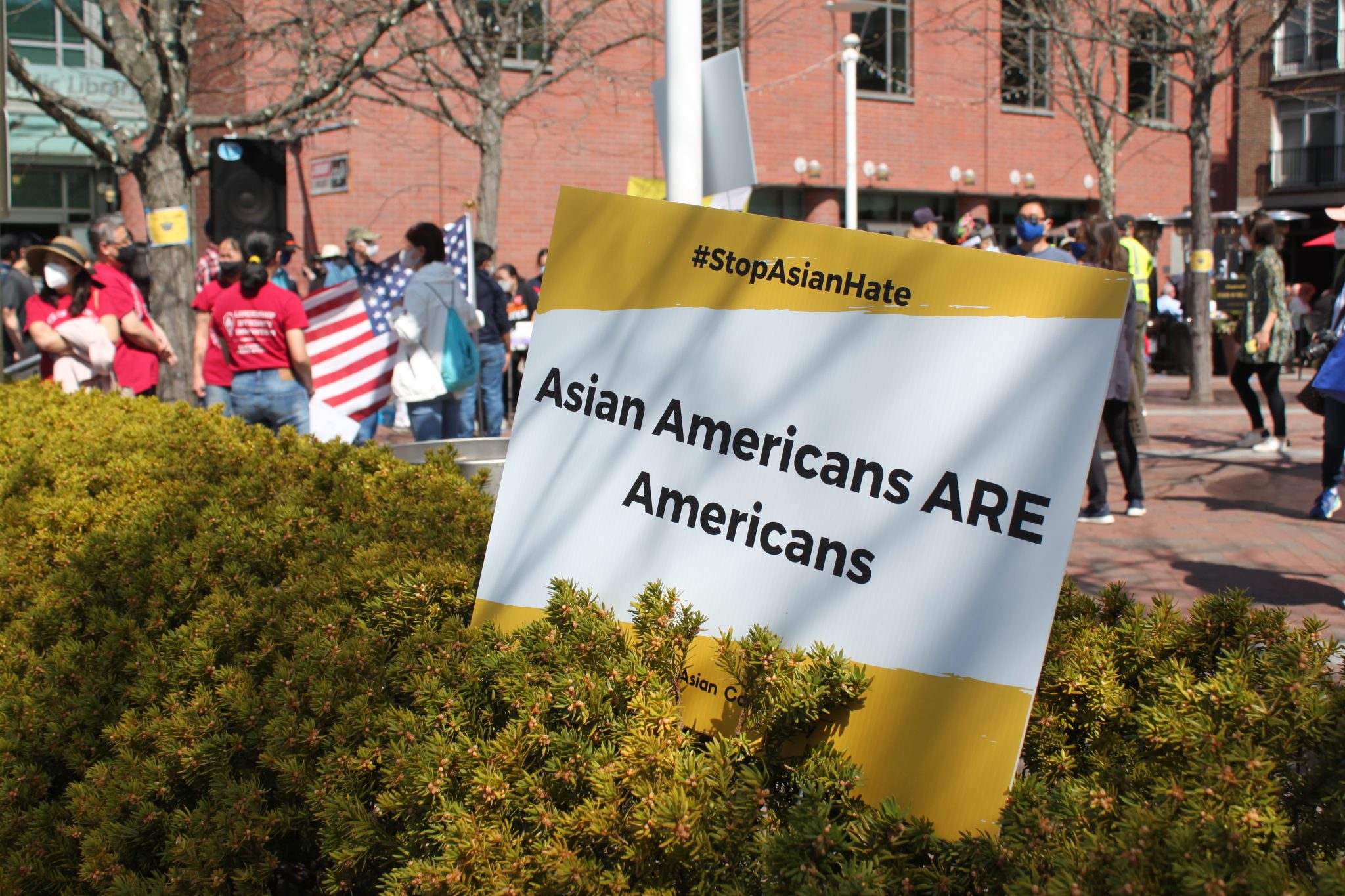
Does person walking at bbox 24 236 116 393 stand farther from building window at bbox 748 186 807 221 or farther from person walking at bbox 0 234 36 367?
building window at bbox 748 186 807 221

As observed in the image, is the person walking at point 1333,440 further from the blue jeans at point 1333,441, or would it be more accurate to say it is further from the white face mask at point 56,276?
the white face mask at point 56,276

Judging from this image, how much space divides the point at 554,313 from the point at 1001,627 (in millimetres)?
1088

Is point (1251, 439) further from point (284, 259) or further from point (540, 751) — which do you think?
point (540, 751)

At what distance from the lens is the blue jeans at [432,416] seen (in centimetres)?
944

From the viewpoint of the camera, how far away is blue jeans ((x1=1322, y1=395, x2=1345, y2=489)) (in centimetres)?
733

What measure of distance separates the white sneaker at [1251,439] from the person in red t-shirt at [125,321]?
380 inches

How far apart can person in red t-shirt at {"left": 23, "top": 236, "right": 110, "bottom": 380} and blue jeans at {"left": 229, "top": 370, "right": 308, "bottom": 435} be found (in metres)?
1.31

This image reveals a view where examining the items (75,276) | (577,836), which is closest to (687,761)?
(577,836)

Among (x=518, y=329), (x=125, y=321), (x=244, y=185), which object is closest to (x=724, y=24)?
(x=518, y=329)

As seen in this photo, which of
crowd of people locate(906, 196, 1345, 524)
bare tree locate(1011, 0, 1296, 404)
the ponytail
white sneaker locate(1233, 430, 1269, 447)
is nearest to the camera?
crowd of people locate(906, 196, 1345, 524)

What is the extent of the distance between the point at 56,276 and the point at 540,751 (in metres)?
8.20

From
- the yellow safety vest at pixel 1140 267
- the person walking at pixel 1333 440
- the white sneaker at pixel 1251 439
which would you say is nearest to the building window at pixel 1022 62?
the white sneaker at pixel 1251 439

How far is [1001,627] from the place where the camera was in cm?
189

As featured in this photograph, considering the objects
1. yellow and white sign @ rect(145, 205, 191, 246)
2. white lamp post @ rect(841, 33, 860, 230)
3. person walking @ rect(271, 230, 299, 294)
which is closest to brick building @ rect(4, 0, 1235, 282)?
white lamp post @ rect(841, 33, 860, 230)
